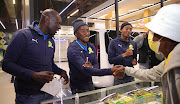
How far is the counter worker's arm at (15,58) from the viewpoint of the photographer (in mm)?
1298

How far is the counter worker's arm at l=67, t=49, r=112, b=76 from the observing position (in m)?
1.64

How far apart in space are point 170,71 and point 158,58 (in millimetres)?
2116

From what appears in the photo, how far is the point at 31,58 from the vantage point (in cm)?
144

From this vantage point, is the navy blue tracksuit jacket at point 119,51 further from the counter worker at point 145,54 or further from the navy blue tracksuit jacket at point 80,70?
the navy blue tracksuit jacket at point 80,70

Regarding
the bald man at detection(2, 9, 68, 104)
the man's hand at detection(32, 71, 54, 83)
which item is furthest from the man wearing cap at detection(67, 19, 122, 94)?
the man's hand at detection(32, 71, 54, 83)

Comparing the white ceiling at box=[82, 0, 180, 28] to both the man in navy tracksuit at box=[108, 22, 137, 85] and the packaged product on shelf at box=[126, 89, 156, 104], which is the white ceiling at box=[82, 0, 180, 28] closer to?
the man in navy tracksuit at box=[108, 22, 137, 85]

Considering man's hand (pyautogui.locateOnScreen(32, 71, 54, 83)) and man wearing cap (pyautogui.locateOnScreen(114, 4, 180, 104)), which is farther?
man's hand (pyautogui.locateOnScreen(32, 71, 54, 83))

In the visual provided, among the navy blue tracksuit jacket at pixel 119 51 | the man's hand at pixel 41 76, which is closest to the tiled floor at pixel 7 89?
the navy blue tracksuit jacket at pixel 119 51

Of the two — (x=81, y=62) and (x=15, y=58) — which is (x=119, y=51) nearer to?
(x=81, y=62)

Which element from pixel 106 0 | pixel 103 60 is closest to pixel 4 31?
pixel 103 60

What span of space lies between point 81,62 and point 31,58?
0.56 m

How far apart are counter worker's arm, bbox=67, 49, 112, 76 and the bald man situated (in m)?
0.25

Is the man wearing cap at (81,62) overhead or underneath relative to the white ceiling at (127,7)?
underneath

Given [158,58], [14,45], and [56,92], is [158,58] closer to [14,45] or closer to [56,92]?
[56,92]
